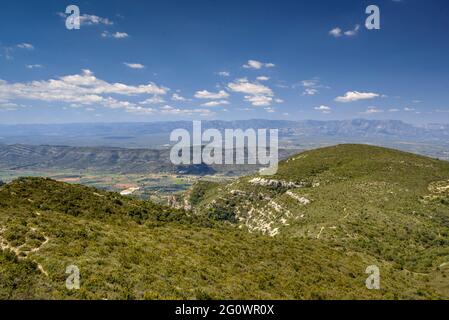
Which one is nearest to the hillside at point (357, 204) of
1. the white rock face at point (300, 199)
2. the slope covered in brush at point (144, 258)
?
the white rock face at point (300, 199)

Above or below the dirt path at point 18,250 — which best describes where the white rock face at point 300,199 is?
below

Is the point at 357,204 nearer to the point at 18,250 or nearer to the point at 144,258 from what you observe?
the point at 144,258

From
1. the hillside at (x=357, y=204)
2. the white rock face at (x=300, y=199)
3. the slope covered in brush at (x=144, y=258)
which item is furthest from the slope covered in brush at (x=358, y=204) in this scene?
the slope covered in brush at (x=144, y=258)

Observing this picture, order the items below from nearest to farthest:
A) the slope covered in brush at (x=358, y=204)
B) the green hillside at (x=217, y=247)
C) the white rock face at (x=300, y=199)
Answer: the green hillside at (x=217, y=247), the slope covered in brush at (x=358, y=204), the white rock face at (x=300, y=199)


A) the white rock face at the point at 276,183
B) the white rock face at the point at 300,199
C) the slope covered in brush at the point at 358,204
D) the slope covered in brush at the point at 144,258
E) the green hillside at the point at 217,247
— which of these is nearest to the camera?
the slope covered in brush at the point at 144,258

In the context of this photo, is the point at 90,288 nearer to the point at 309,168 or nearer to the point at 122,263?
the point at 122,263

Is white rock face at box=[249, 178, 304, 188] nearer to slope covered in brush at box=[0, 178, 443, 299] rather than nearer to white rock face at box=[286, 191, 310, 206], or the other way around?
white rock face at box=[286, 191, 310, 206]

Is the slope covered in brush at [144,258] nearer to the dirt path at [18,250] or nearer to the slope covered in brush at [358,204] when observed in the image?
the dirt path at [18,250]

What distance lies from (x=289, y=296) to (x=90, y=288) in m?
14.4

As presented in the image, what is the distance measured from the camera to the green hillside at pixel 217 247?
63.8 ft

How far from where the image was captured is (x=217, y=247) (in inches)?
1287

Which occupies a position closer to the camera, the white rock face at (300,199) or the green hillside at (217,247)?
the green hillside at (217,247)

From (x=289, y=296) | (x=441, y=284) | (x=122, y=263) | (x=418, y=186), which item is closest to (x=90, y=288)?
(x=122, y=263)

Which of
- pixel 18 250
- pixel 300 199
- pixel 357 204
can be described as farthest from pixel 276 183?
pixel 18 250
